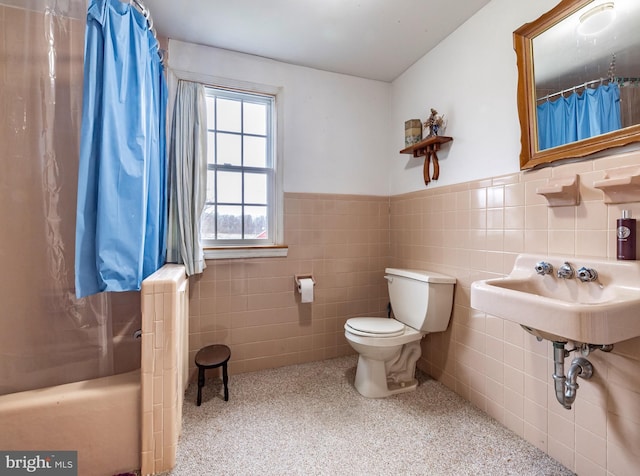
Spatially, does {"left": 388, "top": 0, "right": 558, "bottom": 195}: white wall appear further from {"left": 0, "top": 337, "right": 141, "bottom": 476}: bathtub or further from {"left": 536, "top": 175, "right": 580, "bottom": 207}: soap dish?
{"left": 0, "top": 337, "right": 141, "bottom": 476}: bathtub

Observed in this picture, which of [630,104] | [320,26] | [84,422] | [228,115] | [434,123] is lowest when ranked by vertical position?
[84,422]

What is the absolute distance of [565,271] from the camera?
118 centimetres

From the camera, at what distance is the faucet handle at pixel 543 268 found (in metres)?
1.25

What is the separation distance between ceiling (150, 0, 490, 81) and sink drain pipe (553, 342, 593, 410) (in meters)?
1.90

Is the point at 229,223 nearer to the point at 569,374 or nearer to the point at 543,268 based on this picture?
the point at 543,268

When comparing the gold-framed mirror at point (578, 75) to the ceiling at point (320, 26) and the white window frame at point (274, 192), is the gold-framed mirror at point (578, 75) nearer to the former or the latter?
the ceiling at point (320, 26)

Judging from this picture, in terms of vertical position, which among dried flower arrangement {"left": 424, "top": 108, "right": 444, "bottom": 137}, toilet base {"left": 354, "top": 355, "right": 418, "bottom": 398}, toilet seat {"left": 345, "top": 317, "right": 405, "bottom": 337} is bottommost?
toilet base {"left": 354, "top": 355, "right": 418, "bottom": 398}

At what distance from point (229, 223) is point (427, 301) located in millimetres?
1532

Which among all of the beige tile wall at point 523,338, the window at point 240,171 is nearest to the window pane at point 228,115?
the window at point 240,171

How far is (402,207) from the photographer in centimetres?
240

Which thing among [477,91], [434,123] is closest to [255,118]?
[434,123]

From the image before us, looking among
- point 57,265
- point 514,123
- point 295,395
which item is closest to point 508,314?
point 514,123

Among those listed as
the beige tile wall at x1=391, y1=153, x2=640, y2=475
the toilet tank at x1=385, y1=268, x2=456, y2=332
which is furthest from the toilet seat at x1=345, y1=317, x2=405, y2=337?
the beige tile wall at x1=391, y1=153, x2=640, y2=475

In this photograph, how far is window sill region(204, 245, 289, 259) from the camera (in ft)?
6.63
